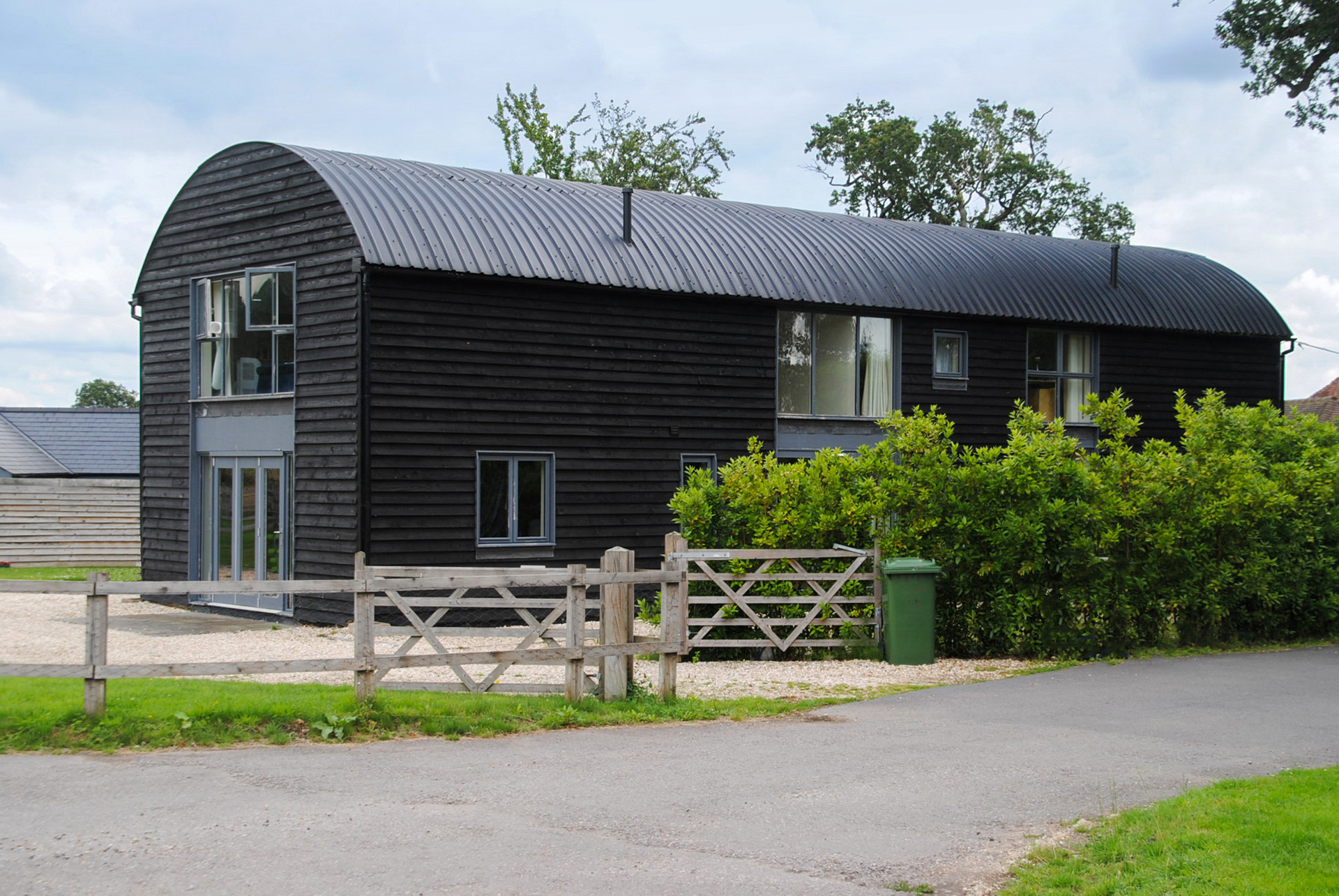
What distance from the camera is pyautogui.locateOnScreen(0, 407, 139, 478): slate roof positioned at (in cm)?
3691

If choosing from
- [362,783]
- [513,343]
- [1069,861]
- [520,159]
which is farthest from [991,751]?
[520,159]

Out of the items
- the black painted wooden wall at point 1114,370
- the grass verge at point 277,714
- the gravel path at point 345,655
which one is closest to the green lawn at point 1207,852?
the grass verge at point 277,714

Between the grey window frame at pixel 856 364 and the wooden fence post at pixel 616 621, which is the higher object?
the grey window frame at pixel 856 364

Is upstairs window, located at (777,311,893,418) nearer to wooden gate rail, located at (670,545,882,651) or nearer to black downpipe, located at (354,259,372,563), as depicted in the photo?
wooden gate rail, located at (670,545,882,651)

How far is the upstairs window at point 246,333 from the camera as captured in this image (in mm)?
19219

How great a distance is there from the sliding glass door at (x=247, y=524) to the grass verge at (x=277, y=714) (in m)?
7.43

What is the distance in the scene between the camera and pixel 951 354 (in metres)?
23.9

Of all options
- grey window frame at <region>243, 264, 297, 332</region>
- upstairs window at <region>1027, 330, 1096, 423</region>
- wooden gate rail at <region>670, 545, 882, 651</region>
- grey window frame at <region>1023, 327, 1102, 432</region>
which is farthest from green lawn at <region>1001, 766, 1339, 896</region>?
upstairs window at <region>1027, 330, 1096, 423</region>

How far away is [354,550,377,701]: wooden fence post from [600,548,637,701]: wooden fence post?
195cm

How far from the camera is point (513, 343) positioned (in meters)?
19.0

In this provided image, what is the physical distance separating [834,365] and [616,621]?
1254cm

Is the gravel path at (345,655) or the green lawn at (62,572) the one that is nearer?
the gravel path at (345,655)

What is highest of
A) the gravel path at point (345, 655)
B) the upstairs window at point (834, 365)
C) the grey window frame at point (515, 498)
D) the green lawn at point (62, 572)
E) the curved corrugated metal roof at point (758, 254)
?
the curved corrugated metal roof at point (758, 254)

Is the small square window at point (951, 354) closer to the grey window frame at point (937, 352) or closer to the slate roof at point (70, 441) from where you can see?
the grey window frame at point (937, 352)
